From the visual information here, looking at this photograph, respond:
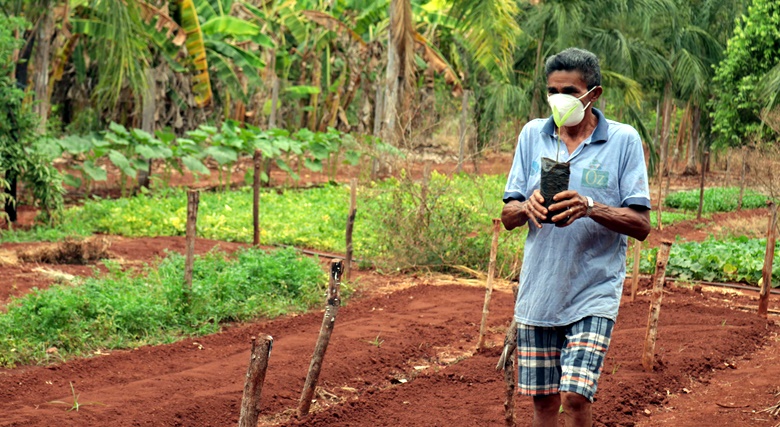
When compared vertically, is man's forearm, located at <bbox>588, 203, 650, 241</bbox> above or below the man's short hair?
below

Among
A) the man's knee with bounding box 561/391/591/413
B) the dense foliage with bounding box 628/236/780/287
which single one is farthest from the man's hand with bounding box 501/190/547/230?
the dense foliage with bounding box 628/236/780/287

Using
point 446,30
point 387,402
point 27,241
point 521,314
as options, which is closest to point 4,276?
point 27,241

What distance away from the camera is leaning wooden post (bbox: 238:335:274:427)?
3.95 m

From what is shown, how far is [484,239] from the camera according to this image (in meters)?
10.7

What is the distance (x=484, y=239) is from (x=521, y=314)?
7.24 meters

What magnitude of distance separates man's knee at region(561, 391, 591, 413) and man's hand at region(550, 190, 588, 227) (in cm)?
63

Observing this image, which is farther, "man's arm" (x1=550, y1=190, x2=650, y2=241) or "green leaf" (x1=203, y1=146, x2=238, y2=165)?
"green leaf" (x1=203, y1=146, x2=238, y2=165)

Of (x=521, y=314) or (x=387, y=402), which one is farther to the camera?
(x=387, y=402)

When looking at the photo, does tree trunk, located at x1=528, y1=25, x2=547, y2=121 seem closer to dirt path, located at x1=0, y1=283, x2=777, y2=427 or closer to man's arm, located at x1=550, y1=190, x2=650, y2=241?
dirt path, located at x1=0, y1=283, x2=777, y2=427

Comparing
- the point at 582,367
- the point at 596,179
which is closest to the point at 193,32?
the point at 596,179

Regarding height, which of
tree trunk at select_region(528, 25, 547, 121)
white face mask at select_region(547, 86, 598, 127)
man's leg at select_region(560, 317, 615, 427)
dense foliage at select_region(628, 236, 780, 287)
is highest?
tree trunk at select_region(528, 25, 547, 121)

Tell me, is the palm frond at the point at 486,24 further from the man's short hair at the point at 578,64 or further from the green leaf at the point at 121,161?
the man's short hair at the point at 578,64

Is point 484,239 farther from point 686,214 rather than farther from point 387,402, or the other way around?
point 686,214

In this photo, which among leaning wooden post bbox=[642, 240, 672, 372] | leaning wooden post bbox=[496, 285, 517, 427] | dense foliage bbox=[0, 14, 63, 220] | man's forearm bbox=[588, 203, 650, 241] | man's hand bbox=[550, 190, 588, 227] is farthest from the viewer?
dense foliage bbox=[0, 14, 63, 220]
